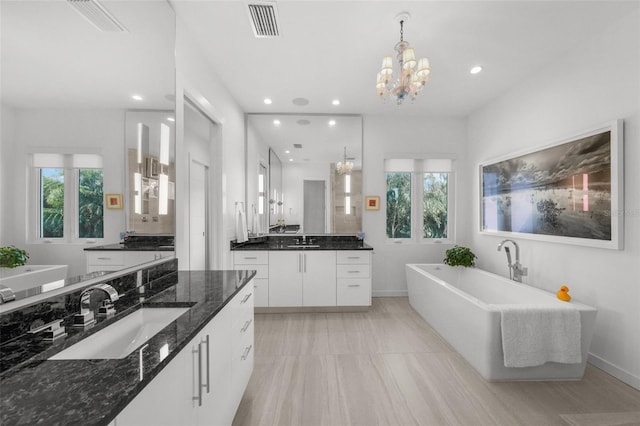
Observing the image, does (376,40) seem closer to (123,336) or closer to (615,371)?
(123,336)

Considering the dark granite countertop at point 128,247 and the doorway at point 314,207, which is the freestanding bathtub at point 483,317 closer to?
the doorway at point 314,207

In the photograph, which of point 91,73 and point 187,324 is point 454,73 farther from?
point 187,324

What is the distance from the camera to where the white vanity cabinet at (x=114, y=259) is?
133 centimetres

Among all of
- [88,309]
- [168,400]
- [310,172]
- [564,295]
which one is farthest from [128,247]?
[564,295]

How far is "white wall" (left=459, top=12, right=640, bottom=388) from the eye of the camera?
212 centimetres

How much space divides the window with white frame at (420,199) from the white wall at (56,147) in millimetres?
3674

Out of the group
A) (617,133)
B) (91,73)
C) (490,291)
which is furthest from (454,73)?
(91,73)

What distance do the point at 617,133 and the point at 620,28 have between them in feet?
2.71

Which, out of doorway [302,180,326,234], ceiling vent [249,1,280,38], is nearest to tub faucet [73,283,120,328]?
ceiling vent [249,1,280,38]

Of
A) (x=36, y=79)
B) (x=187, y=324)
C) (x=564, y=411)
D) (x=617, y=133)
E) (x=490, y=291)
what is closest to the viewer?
(x=36, y=79)

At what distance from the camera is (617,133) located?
2.18 meters

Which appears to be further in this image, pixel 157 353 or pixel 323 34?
pixel 323 34

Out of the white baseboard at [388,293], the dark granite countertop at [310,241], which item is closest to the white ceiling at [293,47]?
the dark granite countertop at [310,241]

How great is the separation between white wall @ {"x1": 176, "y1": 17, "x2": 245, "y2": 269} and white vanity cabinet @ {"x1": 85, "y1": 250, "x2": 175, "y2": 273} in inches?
18.1
